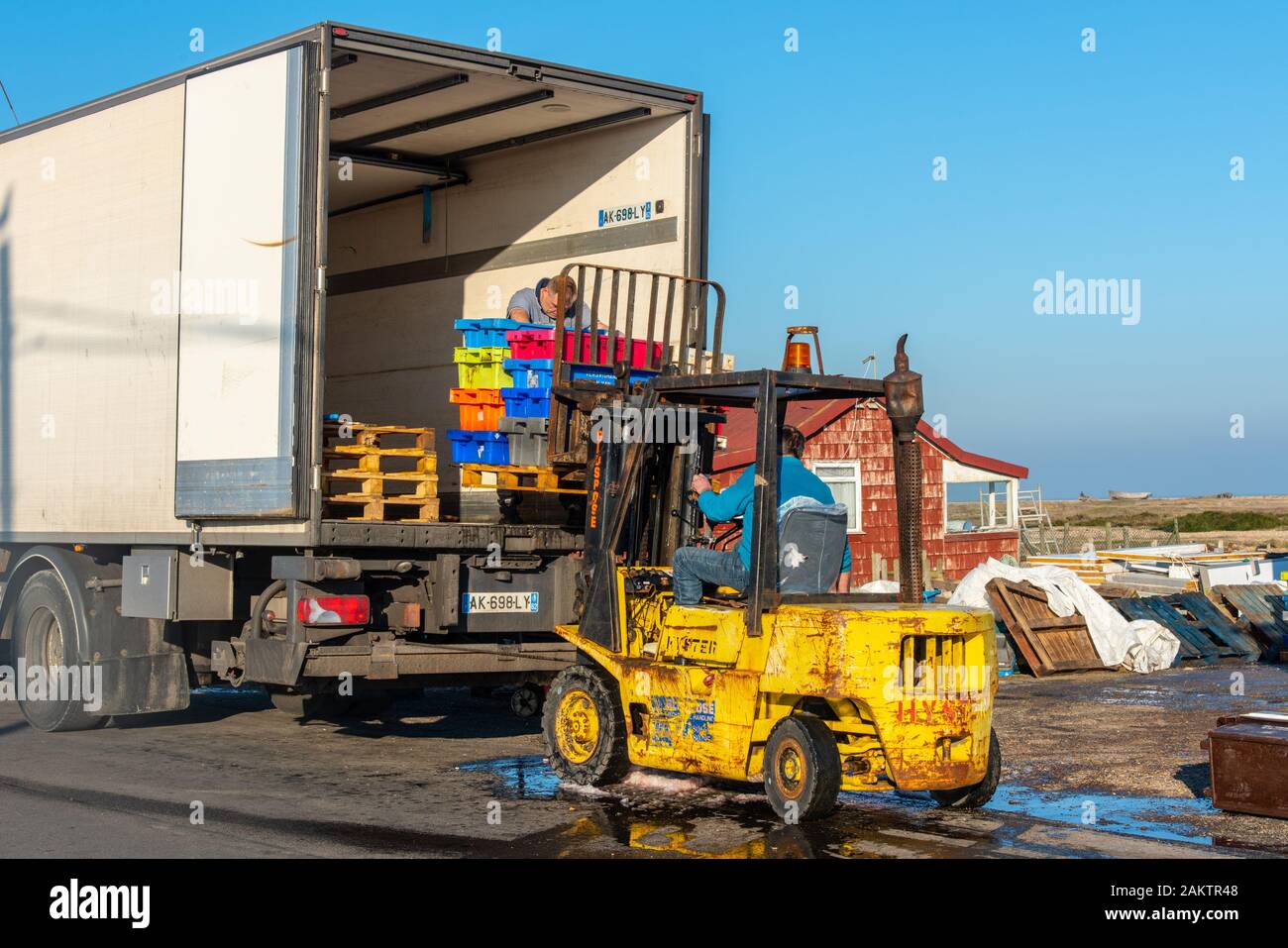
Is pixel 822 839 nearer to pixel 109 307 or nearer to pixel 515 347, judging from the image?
pixel 515 347

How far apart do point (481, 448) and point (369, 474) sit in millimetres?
831

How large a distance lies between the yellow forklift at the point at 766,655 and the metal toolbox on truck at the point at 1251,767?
122 centimetres

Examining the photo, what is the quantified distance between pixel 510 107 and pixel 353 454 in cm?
336

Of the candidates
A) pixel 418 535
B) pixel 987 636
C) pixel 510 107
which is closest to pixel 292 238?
pixel 418 535

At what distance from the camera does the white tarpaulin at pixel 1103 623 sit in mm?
17234

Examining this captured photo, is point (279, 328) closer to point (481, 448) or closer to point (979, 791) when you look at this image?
point (481, 448)

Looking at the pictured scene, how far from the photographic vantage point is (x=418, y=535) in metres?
9.80

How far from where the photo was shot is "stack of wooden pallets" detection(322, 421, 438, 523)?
9672mm

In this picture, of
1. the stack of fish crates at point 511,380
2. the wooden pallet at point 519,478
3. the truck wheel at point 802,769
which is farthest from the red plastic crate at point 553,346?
the truck wheel at point 802,769

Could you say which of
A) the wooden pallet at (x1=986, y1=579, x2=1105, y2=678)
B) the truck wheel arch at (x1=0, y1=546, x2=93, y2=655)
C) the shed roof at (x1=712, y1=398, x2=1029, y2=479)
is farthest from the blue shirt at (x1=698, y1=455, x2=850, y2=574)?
the shed roof at (x1=712, y1=398, x2=1029, y2=479)

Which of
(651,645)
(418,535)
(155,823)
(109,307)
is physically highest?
(109,307)

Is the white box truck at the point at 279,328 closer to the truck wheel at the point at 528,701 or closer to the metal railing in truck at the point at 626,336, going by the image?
the metal railing in truck at the point at 626,336

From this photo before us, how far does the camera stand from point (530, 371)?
1024 cm

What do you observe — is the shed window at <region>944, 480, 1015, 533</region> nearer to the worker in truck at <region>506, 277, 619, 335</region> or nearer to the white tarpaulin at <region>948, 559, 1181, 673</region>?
the white tarpaulin at <region>948, 559, 1181, 673</region>
